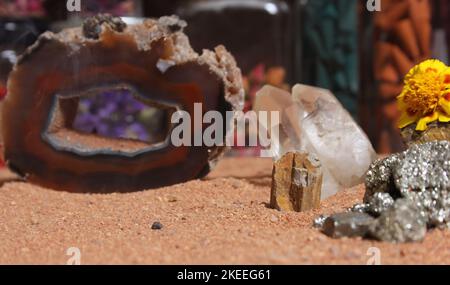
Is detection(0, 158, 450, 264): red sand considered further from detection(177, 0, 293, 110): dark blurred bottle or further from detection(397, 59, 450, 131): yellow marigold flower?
detection(177, 0, 293, 110): dark blurred bottle

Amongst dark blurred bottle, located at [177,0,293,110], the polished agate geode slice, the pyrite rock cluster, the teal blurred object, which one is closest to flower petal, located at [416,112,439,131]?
the pyrite rock cluster

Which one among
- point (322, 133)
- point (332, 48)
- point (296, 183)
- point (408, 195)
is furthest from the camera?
point (332, 48)

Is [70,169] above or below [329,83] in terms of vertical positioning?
below

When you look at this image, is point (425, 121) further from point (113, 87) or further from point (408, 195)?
point (113, 87)

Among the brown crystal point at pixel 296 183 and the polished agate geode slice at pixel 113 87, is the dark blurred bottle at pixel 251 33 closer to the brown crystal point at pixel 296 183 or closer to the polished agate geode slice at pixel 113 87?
the polished agate geode slice at pixel 113 87

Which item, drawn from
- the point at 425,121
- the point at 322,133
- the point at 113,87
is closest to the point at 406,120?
the point at 425,121

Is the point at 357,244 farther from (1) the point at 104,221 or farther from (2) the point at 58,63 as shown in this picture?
(2) the point at 58,63
